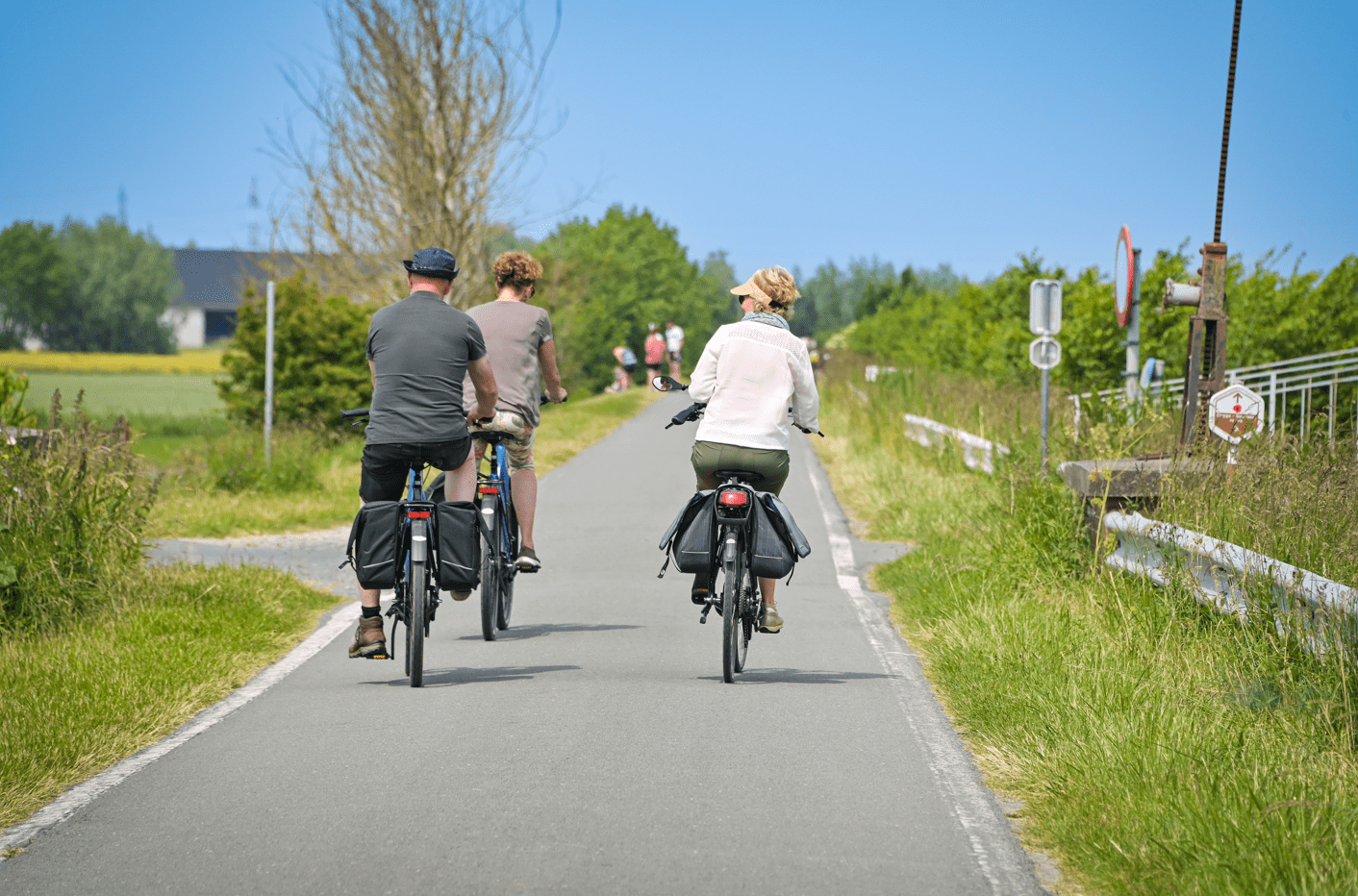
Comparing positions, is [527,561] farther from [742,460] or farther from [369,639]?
[742,460]

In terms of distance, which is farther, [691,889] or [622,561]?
[622,561]

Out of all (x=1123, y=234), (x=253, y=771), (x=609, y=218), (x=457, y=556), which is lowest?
(x=253, y=771)

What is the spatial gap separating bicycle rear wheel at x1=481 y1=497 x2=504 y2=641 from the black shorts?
88cm

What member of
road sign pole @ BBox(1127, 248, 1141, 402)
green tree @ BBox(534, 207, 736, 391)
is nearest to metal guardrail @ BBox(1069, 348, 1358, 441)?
road sign pole @ BBox(1127, 248, 1141, 402)

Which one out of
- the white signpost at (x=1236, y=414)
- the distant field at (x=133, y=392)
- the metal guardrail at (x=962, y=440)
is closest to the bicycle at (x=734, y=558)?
the white signpost at (x=1236, y=414)

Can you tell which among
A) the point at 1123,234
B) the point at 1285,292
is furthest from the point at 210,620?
the point at 1285,292

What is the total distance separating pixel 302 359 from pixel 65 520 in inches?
494

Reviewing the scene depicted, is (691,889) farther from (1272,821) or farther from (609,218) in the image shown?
(609,218)

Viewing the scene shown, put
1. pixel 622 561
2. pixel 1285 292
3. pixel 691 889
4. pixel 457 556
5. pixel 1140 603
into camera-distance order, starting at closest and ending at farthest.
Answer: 1. pixel 691 889
2. pixel 457 556
3. pixel 1140 603
4. pixel 622 561
5. pixel 1285 292

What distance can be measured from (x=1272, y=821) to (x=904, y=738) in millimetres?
1842

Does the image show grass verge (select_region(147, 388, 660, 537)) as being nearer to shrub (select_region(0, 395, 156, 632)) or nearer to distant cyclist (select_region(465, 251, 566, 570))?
shrub (select_region(0, 395, 156, 632))

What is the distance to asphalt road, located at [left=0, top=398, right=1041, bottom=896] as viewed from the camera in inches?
157

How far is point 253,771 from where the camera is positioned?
507 centimetres

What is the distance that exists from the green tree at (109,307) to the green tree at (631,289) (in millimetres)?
31584
